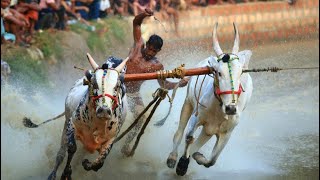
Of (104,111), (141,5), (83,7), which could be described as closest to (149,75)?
(104,111)

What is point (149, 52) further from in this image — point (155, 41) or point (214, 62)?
point (214, 62)

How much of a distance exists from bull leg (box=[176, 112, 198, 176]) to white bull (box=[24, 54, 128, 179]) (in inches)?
32.3

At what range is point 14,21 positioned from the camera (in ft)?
44.5

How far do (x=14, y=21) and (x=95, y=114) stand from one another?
5574 mm

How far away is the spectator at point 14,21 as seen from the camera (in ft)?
43.9

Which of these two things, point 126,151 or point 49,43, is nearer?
point 126,151

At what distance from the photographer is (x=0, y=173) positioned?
31.0 ft

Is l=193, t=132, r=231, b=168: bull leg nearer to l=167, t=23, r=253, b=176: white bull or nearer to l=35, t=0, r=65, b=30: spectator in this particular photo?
l=167, t=23, r=253, b=176: white bull

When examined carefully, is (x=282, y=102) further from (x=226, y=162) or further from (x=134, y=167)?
(x=134, y=167)

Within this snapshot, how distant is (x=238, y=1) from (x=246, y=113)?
7.74 m

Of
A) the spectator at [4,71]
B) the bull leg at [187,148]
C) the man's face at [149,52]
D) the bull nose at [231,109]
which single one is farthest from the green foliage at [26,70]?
the bull nose at [231,109]

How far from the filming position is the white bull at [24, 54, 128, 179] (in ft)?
26.4

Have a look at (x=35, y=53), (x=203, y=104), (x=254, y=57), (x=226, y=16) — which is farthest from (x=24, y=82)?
(x=226, y=16)

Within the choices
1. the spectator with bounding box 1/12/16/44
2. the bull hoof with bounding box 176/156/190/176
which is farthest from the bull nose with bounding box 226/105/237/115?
the spectator with bounding box 1/12/16/44
